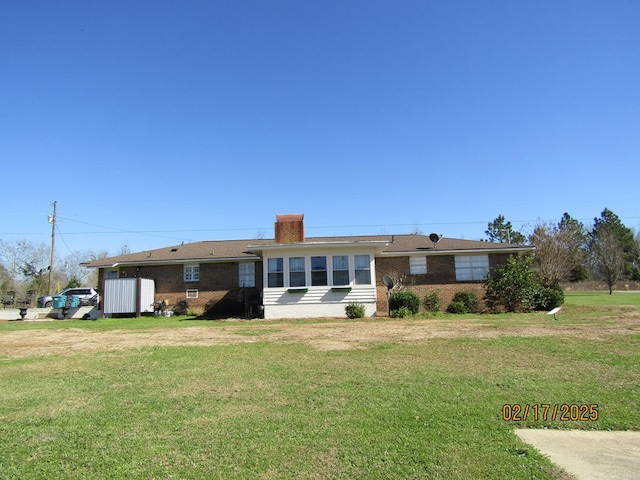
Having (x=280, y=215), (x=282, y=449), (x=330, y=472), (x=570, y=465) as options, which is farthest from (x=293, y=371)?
(x=280, y=215)

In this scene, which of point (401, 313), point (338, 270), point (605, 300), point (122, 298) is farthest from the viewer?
point (605, 300)

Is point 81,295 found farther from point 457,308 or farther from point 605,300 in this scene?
point 605,300

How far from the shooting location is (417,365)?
7191mm

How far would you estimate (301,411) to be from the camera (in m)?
4.75

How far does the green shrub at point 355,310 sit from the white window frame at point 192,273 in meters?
8.39

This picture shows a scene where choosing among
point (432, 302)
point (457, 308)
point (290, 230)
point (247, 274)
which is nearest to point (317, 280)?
point (290, 230)

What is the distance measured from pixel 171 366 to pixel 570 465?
647cm

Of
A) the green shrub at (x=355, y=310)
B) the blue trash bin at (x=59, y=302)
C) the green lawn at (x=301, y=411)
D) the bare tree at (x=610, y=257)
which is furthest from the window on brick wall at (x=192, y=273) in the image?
the bare tree at (x=610, y=257)

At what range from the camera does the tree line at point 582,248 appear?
1120 inches

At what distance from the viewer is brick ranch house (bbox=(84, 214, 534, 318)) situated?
18.1 meters

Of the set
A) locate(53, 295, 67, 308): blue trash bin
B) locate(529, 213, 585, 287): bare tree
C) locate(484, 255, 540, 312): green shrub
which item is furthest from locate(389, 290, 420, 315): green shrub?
locate(53, 295, 67, 308): blue trash bin

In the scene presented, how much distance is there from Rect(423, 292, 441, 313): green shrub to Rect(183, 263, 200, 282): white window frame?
11.6 meters

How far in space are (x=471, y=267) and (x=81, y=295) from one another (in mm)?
23665

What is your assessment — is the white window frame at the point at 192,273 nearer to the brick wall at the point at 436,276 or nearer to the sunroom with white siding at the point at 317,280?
the sunroom with white siding at the point at 317,280
